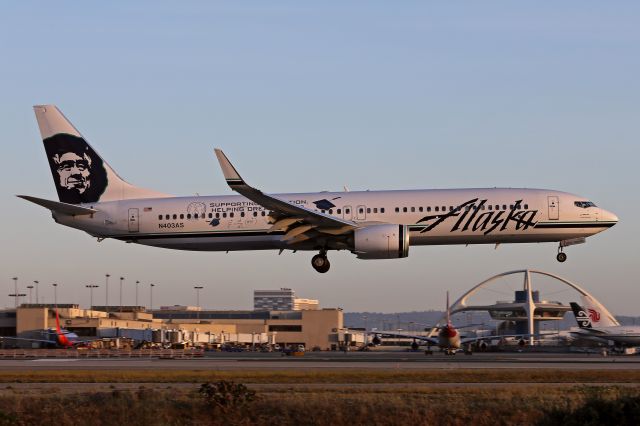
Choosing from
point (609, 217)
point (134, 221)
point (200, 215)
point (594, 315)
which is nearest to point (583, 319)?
point (594, 315)

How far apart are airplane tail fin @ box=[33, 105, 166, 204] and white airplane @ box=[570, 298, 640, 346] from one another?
50.4 meters

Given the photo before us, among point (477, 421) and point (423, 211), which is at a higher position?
point (423, 211)

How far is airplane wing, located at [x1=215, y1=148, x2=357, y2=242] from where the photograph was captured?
50.1m

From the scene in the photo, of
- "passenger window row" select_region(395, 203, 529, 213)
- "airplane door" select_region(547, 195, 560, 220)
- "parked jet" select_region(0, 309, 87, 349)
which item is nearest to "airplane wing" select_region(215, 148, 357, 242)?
"passenger window row" select_region(395, 203, 529, 213)

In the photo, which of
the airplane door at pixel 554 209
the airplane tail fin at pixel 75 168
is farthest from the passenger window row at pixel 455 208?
the airplane tail fin at pixel 75 168

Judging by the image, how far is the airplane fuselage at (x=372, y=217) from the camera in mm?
53438

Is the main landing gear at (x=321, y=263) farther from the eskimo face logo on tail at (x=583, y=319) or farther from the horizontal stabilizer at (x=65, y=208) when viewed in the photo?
the eskimo face logo on tail at (x=583, y=319)

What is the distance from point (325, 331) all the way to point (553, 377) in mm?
103421

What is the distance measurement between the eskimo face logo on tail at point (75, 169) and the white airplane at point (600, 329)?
53090mm

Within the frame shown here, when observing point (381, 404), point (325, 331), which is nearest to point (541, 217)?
point (381, 404)

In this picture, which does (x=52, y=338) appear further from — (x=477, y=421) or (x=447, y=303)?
(x=477, y=421)

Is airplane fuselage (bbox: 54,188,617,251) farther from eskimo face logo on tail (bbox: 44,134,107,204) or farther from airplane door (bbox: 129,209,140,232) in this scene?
eskimo face logo on tail (bbox: 44,134,107,204)

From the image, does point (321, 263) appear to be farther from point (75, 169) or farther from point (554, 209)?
point (75, 169)

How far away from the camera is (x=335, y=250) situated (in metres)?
56.2
